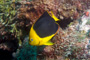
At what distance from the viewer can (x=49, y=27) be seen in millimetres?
1648

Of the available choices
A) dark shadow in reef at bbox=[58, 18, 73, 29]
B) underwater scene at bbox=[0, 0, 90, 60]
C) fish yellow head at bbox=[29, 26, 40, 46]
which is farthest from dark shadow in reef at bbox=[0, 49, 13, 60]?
fish yellow head at bbox=[29, 26, 40, 46]

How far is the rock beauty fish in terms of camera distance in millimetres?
1494

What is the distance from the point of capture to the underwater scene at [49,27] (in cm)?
243

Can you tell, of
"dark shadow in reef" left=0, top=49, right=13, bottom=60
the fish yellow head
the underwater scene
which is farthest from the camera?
"dark shadow in reef" left=0, top=49, right=13, bottom=60

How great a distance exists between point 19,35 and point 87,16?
261cm

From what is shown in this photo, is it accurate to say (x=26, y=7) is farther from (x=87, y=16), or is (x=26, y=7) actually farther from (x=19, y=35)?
(x=87, y=16)

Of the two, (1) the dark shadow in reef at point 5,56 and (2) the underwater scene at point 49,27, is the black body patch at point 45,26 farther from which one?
(1) the dark shadow in reef at point 5,56

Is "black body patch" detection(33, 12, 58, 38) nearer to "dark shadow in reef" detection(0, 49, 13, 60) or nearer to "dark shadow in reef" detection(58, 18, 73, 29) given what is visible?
"dark shadow in reef" detection(58, 18, 73, 29)

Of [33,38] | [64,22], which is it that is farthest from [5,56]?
[33,38]

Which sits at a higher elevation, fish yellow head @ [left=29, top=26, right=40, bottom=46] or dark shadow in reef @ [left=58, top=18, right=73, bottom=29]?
fish yellow head @ [left=29, top=26, right=40, bottom=46]

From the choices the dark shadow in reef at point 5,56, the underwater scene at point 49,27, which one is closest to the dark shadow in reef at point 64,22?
the underwater scene at point 49,27

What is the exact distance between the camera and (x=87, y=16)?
357 centimetres

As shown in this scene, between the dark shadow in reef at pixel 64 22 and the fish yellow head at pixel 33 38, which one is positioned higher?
the fish yellow head at pixel 33 38

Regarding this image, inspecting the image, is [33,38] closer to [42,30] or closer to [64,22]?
[42,30]
